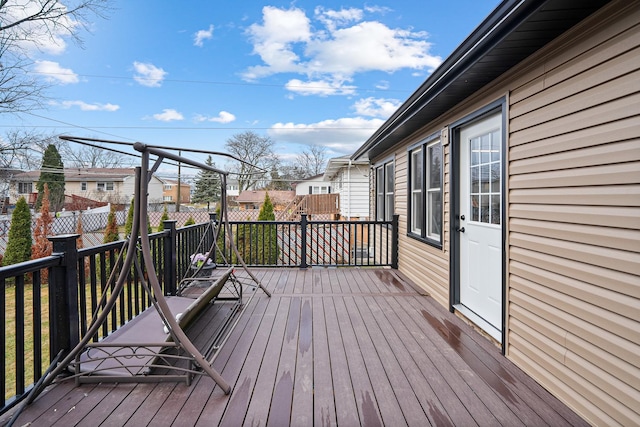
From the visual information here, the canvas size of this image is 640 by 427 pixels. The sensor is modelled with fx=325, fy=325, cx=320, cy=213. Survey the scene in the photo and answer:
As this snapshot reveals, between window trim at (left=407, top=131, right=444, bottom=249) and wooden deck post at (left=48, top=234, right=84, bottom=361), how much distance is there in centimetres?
339

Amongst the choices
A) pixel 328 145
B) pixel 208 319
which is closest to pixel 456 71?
pixel 208 319

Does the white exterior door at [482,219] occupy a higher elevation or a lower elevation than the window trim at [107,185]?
lower

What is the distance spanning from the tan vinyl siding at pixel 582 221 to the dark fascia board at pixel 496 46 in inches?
5.1

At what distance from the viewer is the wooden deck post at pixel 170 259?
12.5 ft

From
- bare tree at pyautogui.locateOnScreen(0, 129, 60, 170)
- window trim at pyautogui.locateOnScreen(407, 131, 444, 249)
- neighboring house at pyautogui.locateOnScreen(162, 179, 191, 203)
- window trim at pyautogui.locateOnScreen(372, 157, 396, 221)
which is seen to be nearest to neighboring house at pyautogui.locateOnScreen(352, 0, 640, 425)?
window trim at pyautogui.locateOnScreen(407, 131, 444, 249)

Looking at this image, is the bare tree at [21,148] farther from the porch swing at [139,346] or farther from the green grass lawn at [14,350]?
the porch swing at [139,346]

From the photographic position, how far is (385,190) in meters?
6.57

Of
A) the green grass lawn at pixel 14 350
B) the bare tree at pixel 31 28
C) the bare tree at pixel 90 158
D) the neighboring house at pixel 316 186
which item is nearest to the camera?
the green grass lawn at pixel 14 350

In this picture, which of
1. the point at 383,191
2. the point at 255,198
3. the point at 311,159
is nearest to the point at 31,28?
the point at 383,191

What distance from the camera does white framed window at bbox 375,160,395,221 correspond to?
246 inches

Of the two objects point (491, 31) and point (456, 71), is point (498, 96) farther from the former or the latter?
point (491, 31)

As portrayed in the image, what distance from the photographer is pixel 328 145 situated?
3025 centimetres

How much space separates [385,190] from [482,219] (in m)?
3.63

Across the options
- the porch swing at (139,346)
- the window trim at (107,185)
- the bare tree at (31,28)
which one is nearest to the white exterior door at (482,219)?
the porch swing at (139,346)
